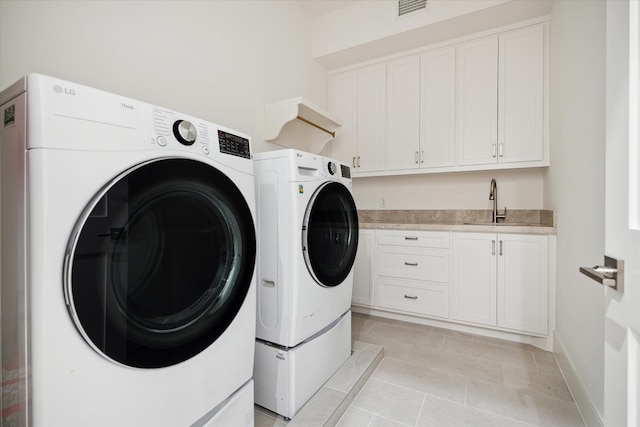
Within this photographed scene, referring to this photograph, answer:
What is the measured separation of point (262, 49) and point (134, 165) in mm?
1910

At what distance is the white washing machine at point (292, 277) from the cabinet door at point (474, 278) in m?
1.30

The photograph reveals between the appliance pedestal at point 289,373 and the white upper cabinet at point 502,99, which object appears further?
the white upper cabinet at point 502,99

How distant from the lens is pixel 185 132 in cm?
84

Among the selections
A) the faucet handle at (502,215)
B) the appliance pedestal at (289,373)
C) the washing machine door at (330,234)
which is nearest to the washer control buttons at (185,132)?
the washing machine door at (330,234)

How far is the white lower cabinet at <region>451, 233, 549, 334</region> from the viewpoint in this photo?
208 cm

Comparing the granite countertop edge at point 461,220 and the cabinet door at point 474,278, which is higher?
the granite countertop edge at point 461,220

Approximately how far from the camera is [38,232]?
57cm

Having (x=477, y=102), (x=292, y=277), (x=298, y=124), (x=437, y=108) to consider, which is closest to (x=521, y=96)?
(x=477, y=102)

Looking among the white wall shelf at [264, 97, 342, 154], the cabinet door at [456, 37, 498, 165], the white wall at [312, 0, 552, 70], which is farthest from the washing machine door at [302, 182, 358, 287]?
the white wall at [312, 0, 552, 70]

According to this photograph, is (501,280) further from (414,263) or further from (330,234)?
(330,234)

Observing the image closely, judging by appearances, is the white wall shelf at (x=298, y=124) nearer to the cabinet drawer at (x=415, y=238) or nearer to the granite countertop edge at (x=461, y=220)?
the granite countertop edge at (x=461, y=220)

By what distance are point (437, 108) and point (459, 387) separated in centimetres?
223

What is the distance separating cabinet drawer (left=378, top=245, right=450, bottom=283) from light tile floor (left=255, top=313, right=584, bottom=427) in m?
0.49

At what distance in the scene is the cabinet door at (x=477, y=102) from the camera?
2.46 meters
